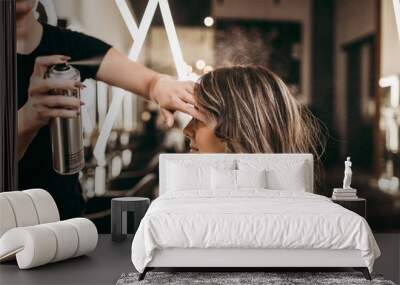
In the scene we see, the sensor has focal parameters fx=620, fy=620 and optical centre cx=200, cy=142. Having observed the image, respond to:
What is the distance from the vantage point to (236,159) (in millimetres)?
6375

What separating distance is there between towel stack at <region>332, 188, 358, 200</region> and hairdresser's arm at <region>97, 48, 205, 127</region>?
1.71 m

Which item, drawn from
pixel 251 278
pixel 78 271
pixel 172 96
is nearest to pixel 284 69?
pixel 172 96

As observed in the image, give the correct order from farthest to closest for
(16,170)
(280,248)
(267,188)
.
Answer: (16,170) → (267,188) → (280,248)

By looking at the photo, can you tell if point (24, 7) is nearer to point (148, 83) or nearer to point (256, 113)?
point (148, 83)

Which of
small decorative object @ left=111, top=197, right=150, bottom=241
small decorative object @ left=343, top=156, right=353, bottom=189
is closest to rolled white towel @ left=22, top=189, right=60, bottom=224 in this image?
small decorative object @ left=111, top=197, right=150, bottom=241

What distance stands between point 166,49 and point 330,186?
90.8 inches

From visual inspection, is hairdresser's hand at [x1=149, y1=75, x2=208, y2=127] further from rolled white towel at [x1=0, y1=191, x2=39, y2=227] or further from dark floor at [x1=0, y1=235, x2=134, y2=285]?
rolled white towel at [x1=0, y1=191, x2=39, y2=227]

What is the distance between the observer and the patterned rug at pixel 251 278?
441cm

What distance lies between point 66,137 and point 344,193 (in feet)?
9.71

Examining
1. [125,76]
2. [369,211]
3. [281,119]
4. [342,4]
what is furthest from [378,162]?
[125,76]

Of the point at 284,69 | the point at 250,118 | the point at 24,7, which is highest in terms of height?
the point at 24,7

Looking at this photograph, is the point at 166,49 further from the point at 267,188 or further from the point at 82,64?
the point at 267,188

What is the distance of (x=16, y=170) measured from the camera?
21.1 ft

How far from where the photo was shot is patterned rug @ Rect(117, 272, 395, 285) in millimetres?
4406
